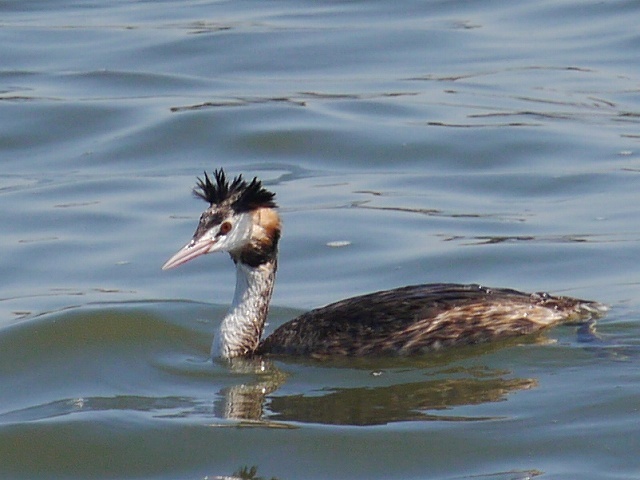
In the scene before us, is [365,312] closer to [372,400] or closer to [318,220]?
[372,400]

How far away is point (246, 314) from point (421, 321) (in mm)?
1156

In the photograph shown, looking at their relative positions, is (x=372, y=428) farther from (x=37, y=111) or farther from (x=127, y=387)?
(x=37, y=111)

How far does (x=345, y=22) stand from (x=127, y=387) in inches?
518

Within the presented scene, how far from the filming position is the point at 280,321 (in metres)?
11.3

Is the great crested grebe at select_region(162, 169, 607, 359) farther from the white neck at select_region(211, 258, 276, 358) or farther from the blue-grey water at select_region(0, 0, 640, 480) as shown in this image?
the blue-grey water at select_region(0, 0, 640, 480)

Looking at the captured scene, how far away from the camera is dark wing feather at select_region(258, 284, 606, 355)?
1005cm

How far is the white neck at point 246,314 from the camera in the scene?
10359 mm

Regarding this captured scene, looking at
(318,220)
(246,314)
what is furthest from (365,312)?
(318,220)

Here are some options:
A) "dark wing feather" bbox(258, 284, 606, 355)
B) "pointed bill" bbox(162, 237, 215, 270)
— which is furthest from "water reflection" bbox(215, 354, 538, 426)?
"pointed bill" bbox(162, 237, 215, 270)

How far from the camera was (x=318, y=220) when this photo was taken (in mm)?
13688

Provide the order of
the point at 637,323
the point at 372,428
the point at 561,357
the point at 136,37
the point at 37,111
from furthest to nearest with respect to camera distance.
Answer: the point at 136,37 → the point at 37,111 → the point at 637,323 → the point at 561,357 → the point at 372,428

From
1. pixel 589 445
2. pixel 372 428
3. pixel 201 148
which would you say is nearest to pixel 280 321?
pixel 372 428

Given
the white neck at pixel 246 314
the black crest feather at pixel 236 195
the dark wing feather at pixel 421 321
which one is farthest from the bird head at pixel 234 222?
the dark wing feather at pixel 421 321

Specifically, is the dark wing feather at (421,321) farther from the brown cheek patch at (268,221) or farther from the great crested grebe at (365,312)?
the brown cheek patch at (268,221)
